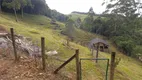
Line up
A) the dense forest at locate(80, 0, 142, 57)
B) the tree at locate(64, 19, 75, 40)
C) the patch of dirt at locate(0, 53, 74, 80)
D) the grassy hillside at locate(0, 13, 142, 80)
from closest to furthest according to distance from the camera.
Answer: the patch of dirt at locate(0, 53, 74, 80)
the grassy hillside at locate(0, 13, 142, 80)
the dense forest at locate(80, 0, 142, 57)
the tree at locate(64, 19, 75, 40)

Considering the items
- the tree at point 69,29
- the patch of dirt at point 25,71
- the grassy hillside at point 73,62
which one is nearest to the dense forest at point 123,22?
the grassy hillside at point 73,62

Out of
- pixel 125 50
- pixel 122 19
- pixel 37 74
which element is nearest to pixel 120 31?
pixel 122 19

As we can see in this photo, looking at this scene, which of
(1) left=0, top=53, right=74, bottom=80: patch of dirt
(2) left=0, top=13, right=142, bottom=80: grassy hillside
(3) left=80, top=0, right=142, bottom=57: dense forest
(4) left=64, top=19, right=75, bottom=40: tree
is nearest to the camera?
(1) left=0, top=53, right=74, bottom=80: patch of dirt

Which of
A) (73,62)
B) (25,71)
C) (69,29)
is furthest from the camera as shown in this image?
(69,29)

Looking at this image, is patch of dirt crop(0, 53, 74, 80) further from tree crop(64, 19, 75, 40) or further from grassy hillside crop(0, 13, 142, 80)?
tree crop(64, 19, 75, 40)

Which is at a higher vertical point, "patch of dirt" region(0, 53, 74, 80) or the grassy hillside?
"patch of dirt" region(0, 53, 74, 80)

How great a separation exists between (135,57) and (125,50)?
11.3ft

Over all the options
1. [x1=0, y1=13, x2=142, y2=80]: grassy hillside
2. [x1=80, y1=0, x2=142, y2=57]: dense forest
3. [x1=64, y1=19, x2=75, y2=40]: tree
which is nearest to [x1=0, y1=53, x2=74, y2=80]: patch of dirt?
[x1=0, y1=13, x2=142, y2=80]: grassy hillside

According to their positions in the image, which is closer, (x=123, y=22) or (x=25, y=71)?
(x=25, y=71)

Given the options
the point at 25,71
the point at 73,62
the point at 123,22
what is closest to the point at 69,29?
the point at 123,22

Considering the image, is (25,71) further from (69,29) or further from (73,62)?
(69,29)

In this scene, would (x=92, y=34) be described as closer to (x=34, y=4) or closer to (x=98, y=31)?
(x=98, y=31)

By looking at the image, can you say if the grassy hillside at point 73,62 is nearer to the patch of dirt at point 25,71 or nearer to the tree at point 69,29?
the patch of dirt at point 25,71

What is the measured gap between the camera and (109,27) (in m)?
52.2
